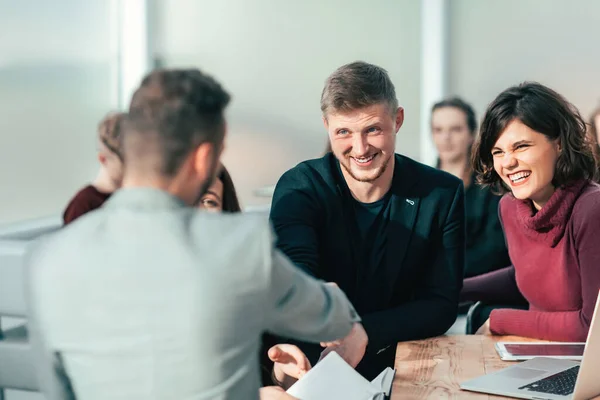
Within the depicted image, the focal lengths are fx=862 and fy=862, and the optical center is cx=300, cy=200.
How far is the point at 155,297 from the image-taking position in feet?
4.14

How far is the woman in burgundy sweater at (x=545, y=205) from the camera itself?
2328 millimetres

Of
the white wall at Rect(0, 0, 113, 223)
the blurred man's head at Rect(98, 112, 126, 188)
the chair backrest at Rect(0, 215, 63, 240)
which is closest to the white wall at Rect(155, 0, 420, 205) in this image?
the white wall at Rect(0, 0, 113, 223)

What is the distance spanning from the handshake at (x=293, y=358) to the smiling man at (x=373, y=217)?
0.88ft

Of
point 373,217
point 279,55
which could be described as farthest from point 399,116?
point 279,55

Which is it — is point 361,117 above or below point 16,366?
above

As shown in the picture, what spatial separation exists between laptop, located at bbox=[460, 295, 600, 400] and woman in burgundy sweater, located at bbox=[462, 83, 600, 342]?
1.05 ft

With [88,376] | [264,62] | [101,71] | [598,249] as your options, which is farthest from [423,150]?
[88,376]

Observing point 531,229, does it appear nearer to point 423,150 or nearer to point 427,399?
point 427,399

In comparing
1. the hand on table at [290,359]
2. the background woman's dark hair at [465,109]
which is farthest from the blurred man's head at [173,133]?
the background woman's dark hair at [465,109]

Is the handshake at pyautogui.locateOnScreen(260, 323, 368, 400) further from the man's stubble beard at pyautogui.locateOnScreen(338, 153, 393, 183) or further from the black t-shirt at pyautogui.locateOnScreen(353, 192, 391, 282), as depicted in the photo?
the man's stubble beard at pyautogui.locateOnScreen(338, 153, 393, 183)

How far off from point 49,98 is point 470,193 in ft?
6.70

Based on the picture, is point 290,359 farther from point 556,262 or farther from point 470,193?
point 470,193

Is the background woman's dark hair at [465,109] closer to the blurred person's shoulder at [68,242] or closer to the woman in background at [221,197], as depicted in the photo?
the woman in background at [221,197]

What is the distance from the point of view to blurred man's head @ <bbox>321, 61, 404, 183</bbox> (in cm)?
245
